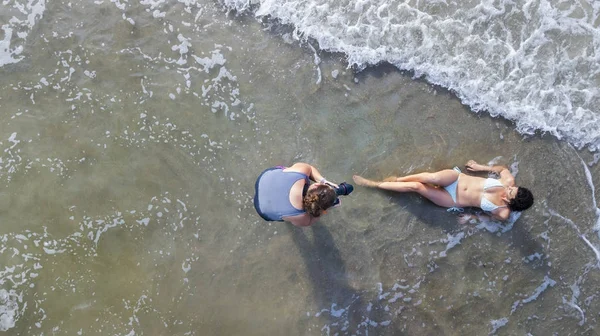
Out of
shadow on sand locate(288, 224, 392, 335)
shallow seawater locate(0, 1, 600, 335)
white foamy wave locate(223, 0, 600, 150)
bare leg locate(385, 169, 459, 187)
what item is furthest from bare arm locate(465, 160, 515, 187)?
shadow on sand locate(288, 224, 392, 335)

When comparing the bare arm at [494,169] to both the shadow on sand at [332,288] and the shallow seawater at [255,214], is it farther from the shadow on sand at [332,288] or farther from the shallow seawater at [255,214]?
the shadow on sand at [332,288]

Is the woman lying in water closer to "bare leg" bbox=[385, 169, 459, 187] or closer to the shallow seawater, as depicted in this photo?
"bare leg" bbox=[385, 169, 459, 187]

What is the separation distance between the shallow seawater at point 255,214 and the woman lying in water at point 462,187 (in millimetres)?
179

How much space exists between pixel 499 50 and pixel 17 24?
23.8 ft

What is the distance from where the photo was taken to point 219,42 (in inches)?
243

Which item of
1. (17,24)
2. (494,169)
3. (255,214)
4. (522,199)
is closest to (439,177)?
(494,169)

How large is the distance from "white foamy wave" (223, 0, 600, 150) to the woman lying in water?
3.02 feet

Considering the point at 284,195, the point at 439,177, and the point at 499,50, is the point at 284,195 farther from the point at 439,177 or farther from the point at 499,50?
the point at 499,50

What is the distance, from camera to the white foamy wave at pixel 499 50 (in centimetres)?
591

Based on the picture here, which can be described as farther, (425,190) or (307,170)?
(425,190)

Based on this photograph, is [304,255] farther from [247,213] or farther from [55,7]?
[55,7]

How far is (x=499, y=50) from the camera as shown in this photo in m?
5.98

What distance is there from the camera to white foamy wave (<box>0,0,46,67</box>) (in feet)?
20.2

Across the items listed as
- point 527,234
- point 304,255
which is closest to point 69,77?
point 304,255
